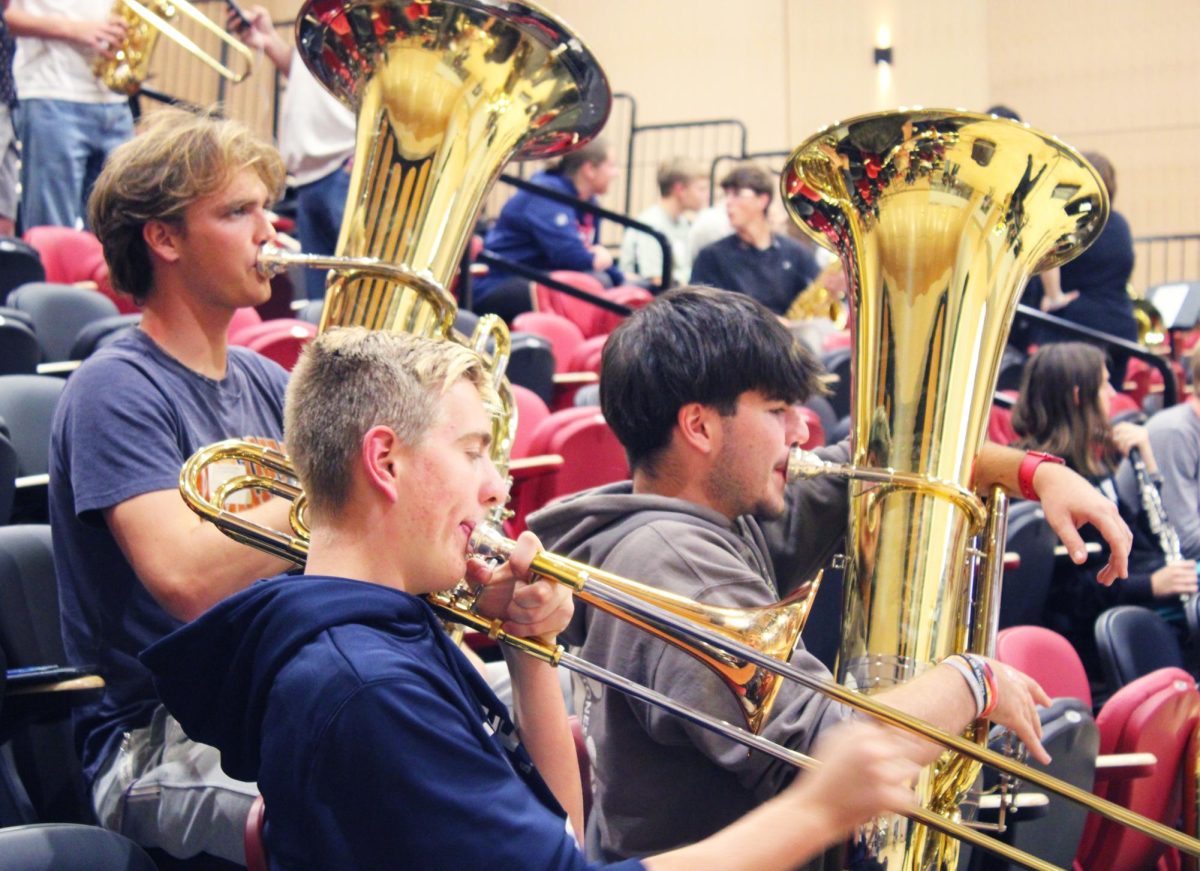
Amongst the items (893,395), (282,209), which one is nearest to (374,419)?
(893,395)

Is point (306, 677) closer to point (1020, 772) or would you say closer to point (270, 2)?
point (1020, 772)

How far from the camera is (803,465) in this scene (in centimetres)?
193

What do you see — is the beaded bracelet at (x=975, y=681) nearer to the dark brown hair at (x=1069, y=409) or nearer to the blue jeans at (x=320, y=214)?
the dark brown hair at (x=1069, y=409)

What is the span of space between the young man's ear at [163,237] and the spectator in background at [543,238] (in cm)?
376

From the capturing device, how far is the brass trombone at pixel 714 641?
1.40 m

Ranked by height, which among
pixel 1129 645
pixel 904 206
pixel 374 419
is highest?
pixel 904 206

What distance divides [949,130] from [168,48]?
801 cm

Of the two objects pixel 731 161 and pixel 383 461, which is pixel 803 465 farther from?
pixel 731 161

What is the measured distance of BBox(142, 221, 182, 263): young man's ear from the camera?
2201 mm

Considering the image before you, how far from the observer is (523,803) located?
125 cm

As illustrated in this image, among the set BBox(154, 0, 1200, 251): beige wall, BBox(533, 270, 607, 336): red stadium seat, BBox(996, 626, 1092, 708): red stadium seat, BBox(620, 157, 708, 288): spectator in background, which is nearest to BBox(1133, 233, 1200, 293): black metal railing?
BBox(154, 0, 1200, 251): beige wall

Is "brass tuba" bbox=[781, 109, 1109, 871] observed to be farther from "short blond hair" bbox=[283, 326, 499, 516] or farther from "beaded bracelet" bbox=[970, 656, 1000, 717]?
"short blond hair" bbox=[283, 326, 499, 516]

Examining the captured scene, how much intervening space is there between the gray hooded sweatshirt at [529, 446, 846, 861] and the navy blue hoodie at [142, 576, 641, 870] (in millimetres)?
431

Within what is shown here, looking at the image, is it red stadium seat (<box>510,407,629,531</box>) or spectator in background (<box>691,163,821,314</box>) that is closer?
red stadium seat (<box>510,407,629,531</box>)
